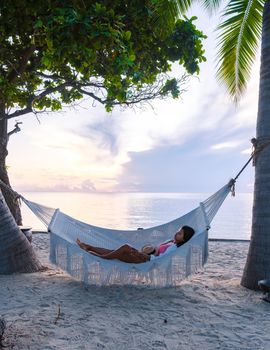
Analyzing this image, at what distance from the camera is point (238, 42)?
13.1 feet

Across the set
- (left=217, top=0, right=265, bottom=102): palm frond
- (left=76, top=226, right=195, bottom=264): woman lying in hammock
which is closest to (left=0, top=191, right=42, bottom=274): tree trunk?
(left=76, top=226, right=195, bottom=264): woman lying in hammock

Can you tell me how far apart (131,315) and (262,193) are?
1454 mm

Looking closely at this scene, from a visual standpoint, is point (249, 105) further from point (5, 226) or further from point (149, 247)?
point (5, 226)

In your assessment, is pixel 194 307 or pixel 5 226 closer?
pixel 194 307

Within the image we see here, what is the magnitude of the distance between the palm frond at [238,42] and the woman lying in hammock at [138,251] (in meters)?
1.92

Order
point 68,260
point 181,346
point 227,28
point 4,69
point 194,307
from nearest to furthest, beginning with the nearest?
point 181,346, point 194,307, point 68,260, point 227,28, point 4,69

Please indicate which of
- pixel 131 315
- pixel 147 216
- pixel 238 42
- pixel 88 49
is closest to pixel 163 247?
pixel 131 315

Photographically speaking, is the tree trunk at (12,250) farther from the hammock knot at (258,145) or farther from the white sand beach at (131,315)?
the hammock knot at (258,145)

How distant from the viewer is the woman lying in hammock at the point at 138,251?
2852 mm

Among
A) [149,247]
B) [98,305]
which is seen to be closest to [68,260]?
[98,305]

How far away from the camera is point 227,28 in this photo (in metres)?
3.88

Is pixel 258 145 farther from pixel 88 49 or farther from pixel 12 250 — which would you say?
pixel 12 250

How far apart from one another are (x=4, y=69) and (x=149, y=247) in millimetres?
3351

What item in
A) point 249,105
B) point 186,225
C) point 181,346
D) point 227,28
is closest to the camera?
point 181,346
